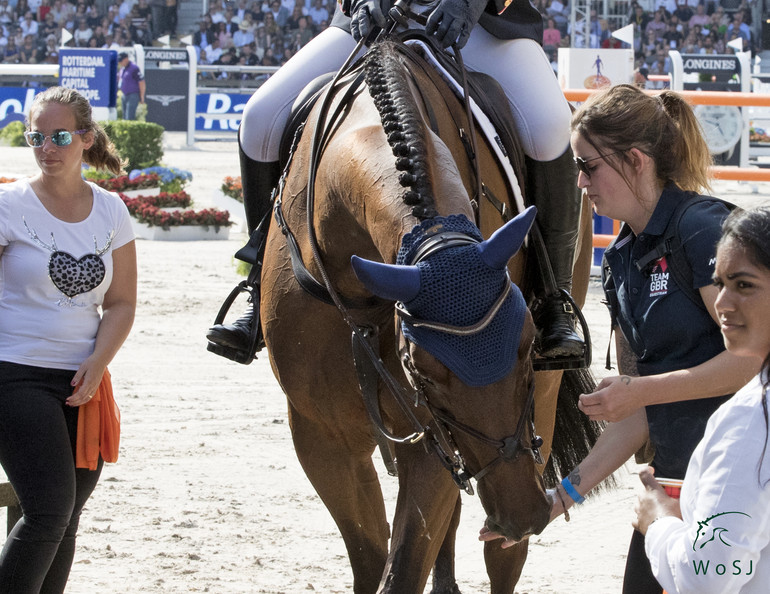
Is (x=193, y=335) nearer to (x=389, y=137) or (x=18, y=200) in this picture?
(x=18, y=200)

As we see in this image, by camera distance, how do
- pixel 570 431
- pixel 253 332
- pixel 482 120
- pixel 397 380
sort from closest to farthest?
pixel 397 380, pixel 482 120, pixel 253 332, pixel 570 431

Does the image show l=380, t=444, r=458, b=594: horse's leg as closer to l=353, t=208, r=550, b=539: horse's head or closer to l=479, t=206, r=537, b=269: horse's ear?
l=353, t=208, r=550, b=539: horse's head

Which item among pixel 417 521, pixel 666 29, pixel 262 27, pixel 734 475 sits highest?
pixel 734 475

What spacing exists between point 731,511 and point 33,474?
222 cm

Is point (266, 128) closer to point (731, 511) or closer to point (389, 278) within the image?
point (389, 278)

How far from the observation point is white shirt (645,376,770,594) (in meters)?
1.66

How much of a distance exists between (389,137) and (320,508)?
2.69 meters

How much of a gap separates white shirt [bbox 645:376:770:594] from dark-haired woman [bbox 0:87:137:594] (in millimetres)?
2107

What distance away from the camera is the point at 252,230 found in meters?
4.17

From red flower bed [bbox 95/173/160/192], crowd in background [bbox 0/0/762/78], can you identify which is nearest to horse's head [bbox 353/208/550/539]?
red flower bed [bbox 95/173/160/192]

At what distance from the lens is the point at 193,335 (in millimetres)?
8734

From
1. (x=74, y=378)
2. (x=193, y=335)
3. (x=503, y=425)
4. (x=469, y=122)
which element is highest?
(x=469, y=122)

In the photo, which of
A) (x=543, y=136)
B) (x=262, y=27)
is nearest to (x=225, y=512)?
(x=543, y=136)

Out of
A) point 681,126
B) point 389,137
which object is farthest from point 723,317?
point 389,137
